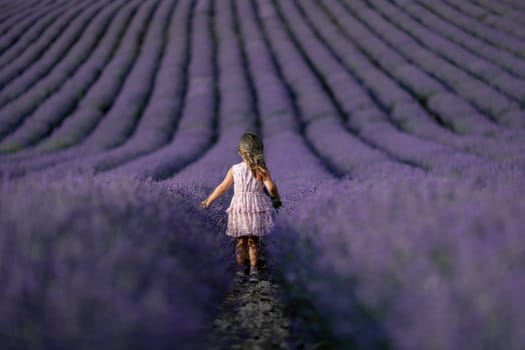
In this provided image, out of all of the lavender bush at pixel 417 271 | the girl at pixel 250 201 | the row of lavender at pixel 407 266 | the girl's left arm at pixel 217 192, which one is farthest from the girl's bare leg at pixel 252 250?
the lavender bush at pixel 417 271

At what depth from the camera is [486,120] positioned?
28.8 ft

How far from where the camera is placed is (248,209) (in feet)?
12.9

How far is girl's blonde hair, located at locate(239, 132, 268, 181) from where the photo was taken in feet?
13.2

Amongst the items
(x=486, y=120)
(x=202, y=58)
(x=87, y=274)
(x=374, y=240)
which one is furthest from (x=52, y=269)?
(x=202, y=58)

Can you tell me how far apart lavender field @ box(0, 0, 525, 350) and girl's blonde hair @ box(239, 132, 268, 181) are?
41 centimetres

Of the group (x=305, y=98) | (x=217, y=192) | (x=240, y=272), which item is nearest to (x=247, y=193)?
(x=217, y=192)

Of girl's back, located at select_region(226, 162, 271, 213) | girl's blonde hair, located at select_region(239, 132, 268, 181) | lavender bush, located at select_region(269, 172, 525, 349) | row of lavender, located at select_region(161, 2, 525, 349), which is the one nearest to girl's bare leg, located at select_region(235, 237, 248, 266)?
girl's back, located at select_region(226, 162, 271, 213)

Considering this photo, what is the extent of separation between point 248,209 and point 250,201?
76mm

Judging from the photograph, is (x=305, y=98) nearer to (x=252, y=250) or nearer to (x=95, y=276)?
(x=252, y=250)

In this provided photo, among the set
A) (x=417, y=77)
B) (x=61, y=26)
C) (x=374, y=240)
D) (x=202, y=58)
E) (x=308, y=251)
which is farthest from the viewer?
(x=61, y=26)

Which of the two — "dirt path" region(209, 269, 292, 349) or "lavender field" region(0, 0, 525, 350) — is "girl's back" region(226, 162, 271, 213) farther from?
"dirt path" region(209, 269, 292, 349)

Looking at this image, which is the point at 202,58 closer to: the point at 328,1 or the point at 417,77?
the point at 417,77

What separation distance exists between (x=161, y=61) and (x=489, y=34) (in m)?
9.30

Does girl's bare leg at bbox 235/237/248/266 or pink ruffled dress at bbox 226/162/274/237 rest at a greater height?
pink ruffled dress at bbox 226/162/274/237
